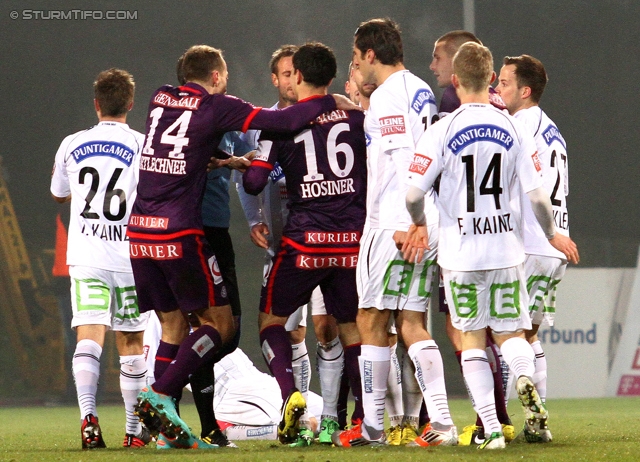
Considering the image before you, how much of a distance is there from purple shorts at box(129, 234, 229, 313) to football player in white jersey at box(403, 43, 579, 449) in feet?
3.40

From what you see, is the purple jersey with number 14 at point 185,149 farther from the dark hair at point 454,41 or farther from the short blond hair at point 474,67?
the dark hair at point 454,41

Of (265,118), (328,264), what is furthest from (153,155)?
(328,264)

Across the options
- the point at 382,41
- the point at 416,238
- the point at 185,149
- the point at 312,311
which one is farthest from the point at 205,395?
the point at 382,41

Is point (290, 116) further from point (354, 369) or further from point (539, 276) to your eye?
point (539, 276)

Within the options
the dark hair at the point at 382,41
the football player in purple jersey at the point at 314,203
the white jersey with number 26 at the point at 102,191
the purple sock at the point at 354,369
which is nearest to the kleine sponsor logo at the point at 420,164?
the football player in purple jersey at the point at 314,203

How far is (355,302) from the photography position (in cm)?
482

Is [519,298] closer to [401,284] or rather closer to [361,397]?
[401,284]

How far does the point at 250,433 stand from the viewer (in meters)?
5.67

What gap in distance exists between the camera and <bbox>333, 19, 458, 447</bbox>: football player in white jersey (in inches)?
177

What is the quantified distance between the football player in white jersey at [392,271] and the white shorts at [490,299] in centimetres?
30

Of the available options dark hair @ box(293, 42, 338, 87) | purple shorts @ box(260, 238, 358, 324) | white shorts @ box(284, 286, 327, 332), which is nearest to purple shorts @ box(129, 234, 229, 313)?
purple shorts @ box(260, 238, 358, 324)

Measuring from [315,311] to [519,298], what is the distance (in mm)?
1514

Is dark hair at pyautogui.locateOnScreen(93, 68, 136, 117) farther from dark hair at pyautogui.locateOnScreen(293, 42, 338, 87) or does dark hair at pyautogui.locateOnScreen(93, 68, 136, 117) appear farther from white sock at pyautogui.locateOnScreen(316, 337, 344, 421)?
white sock at pyautogui.locateOnScreen(316, 337, 344, 421)

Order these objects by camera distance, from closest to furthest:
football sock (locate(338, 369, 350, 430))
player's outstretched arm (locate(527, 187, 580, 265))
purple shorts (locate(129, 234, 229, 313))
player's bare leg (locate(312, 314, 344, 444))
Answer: player's outstretched arm (locate(527, 187, 580, 265)) → purple shorts (locate(129, 234, 229, 313)) → player's bare leg (locate(312, 314, 344, 444)) → football sock (locate(338, 369, 350, 430))
